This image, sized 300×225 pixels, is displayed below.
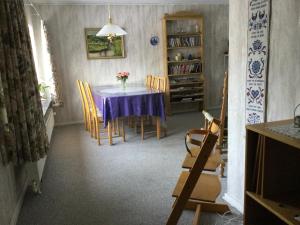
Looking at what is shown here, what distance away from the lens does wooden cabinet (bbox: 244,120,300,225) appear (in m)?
1.24

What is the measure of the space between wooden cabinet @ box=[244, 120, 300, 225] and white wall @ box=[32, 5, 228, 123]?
4445 millimetres

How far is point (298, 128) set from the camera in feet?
3.97

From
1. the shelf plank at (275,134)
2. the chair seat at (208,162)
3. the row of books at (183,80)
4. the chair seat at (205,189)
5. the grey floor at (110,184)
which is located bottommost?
the grey floor at (110,184)

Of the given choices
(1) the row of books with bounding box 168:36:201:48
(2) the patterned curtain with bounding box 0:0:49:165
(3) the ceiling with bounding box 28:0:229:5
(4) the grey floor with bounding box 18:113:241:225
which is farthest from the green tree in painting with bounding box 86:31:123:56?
(2) the patterned curtain with bounding box 0:0:49:165

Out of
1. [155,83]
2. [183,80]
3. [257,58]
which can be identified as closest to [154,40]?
[183,80]

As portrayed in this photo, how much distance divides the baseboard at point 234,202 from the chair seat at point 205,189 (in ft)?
1.16

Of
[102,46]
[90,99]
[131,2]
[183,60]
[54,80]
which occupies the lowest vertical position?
[90,99]

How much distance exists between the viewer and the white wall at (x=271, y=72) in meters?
1.50

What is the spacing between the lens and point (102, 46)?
5.32 meters

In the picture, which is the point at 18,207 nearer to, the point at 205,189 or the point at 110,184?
the point at 110,184

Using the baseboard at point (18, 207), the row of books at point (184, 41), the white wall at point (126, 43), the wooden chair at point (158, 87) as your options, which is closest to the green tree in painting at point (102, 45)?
the white wall at point (126, 43)

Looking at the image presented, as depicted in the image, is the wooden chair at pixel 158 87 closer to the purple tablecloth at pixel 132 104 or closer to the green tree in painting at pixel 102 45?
the purple tablecloth at pixel 132 104

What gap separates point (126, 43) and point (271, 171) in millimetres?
4653

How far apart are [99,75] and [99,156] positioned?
2.34 meters
